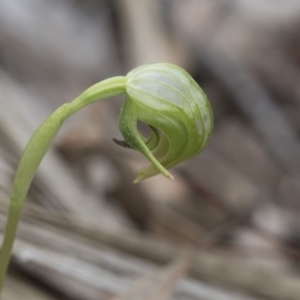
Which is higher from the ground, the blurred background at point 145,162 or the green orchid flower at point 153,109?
the blurred background at point 145,162

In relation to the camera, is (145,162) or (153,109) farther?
(145,162)

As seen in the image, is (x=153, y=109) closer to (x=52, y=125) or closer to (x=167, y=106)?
(x=167, y=106)

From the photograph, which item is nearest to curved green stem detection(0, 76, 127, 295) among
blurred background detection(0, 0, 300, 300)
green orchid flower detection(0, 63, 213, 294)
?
green orchid flower detection(0, 63, 213, 294)

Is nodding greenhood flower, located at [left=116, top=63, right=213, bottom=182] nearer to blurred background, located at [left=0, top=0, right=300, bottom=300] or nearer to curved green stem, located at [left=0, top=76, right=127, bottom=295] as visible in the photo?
curved green stem, located at [left=0, top=76, right=127, bottom=295]

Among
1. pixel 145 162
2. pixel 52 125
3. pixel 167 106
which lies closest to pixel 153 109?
pixel 167 106

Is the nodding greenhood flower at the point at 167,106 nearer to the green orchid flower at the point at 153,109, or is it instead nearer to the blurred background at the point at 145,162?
the green orchid flower at the point at 153,109

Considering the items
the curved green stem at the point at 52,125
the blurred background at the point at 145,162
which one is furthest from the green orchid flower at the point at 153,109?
the blurred background at the point at 145,162
